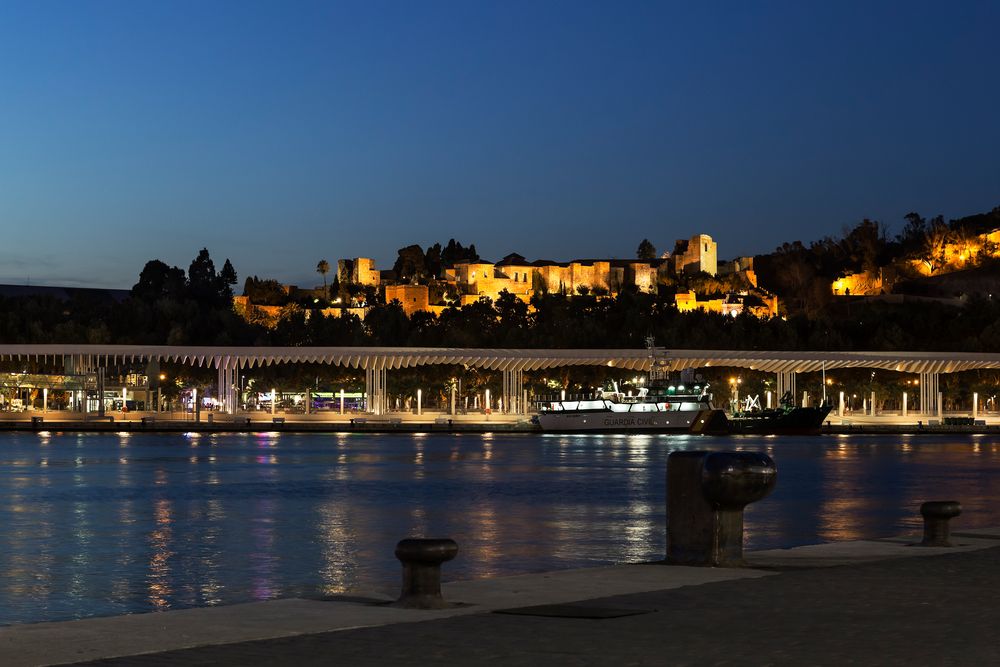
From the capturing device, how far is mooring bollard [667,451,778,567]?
57.1ft

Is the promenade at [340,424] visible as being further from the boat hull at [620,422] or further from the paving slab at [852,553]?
the paving slab at [852,553]

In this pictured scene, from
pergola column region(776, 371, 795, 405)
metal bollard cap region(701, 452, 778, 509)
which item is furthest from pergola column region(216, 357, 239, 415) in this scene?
metal bollard cap region(701, 452, 778, 509)

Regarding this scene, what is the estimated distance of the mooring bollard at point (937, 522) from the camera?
20.7 m

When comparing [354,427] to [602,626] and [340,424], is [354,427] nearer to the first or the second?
[340,424]

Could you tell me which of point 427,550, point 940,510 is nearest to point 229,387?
point 940,510

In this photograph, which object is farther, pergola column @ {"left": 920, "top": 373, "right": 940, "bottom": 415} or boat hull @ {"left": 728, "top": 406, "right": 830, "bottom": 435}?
pergola column @ {"left": 920, "top": 373, "right": 940, "bottom": 415}

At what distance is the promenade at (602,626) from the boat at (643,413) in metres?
94.5

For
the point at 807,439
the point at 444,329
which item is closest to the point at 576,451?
the point at 807,439

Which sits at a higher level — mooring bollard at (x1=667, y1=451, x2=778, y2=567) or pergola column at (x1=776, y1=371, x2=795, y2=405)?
pergola column at (x1=776, y1=371, x2=795, y2=405)

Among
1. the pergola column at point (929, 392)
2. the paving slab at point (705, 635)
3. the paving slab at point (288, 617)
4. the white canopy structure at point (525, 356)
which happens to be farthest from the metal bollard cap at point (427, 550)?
the pergola column at point (929, 392)

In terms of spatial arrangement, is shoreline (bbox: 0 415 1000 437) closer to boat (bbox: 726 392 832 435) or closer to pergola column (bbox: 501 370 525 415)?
boat (bbox: 726 392 832 435)

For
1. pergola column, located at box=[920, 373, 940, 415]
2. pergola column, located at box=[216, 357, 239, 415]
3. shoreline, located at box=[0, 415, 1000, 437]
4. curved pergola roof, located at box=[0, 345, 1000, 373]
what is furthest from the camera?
pergola column, located at box=[920, 373, 940, 415]

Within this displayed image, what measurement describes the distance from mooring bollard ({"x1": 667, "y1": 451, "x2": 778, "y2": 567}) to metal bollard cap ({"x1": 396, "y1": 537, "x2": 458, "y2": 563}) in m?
3.97

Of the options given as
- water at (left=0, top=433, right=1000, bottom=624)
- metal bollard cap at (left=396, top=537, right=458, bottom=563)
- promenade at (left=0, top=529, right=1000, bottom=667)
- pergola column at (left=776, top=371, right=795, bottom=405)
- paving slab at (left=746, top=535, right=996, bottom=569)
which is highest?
pergola column at (left=776, top=371, right=795, bottom=405)
